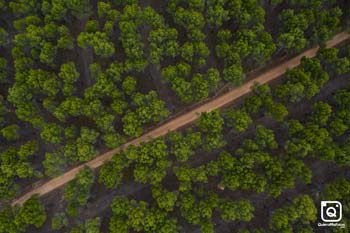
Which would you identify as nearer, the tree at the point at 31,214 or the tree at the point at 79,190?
the tree at the point at 31,214

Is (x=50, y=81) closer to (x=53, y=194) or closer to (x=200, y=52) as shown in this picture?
(x=53, y=194)

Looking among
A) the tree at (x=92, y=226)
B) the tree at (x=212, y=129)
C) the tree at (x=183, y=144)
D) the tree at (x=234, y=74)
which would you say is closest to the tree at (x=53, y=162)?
the tree at (x=92, y=226)

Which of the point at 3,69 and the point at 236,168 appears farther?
the point at 3,69

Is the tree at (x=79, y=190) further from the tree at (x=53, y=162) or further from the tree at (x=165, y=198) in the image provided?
the tree at (x=165, y=198)

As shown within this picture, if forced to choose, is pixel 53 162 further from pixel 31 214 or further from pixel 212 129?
pixel 212 129

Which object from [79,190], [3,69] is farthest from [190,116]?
[3,69]

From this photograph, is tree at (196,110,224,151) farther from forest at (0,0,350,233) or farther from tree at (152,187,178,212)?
tree at (152,187,178,212)
